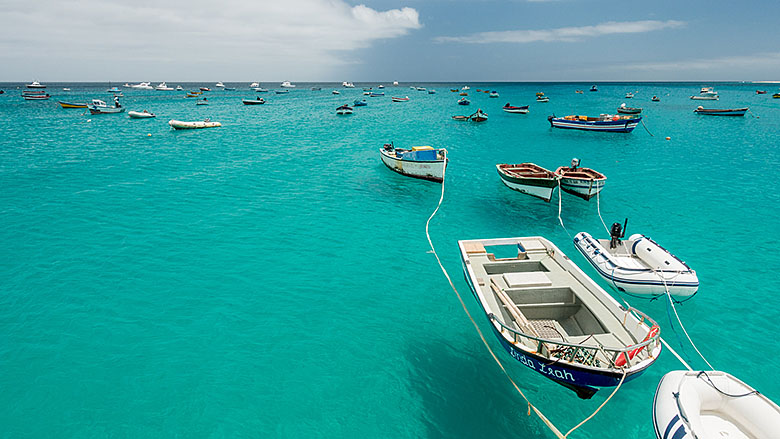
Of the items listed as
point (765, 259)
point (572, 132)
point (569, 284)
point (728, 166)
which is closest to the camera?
point (569, 284)

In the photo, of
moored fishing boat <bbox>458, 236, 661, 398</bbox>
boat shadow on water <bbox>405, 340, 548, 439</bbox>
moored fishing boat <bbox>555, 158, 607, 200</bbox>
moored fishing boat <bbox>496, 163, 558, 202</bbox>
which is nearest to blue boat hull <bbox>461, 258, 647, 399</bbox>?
moored fishing boat <bbox>458, 236, 661, 398</bbox>

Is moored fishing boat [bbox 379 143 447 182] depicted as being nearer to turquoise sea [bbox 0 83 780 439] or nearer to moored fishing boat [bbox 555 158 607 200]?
turquoise sea [bbox 0 83 780 439]

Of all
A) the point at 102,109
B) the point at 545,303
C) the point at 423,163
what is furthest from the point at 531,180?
the point at 102,109

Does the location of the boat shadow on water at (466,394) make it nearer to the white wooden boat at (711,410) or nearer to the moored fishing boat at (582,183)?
the white wooden boat at (711,410)

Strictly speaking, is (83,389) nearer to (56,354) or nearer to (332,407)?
(56,354)

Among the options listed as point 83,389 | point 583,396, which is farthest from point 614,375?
point 83,389

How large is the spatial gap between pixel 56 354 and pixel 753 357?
1012 inches

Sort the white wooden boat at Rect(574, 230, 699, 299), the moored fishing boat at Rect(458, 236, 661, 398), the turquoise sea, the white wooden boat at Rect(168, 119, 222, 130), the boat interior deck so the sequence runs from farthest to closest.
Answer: the white wooden boat at Rect(168, 119, 222, 130), the white wooden boat at Rect(574, 230, 699, 299), the boat interior deck, the turquoise sea, the moored fishing boat at Rect(458, 236, 661, 398)

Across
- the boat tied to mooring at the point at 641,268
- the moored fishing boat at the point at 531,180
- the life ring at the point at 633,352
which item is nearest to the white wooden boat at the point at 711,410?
the life ring at the point at 633,352

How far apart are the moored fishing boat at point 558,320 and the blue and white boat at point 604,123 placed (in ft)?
184

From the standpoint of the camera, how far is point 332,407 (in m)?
10.9

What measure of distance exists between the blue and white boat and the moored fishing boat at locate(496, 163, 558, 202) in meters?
39.4

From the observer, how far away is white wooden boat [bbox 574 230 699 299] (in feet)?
49.1

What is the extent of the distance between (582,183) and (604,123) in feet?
140
